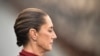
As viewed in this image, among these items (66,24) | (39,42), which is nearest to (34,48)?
(39,42)

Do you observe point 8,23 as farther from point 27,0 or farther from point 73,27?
point 73,27

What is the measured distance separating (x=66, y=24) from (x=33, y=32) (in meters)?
0.89

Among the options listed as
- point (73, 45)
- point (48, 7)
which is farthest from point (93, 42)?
point (48, 7)

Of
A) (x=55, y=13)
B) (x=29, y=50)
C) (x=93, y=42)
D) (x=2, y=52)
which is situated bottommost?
(x=29, y=50)

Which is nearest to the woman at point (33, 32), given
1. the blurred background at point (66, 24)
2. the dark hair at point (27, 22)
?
the dark hair at point (27, 22)

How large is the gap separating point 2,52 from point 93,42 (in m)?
0.72

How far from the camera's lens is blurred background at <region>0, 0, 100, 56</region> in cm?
166

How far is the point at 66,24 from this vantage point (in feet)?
5.85

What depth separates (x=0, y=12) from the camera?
165 cm

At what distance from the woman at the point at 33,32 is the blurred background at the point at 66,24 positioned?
0.74 metres

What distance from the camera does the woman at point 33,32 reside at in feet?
3.00

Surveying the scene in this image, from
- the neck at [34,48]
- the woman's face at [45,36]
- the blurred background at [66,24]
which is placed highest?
the blurred background at [66,24]

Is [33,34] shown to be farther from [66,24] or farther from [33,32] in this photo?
[66,24]

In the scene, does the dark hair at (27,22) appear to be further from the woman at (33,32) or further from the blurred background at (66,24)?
the blurred background at (66,24)
